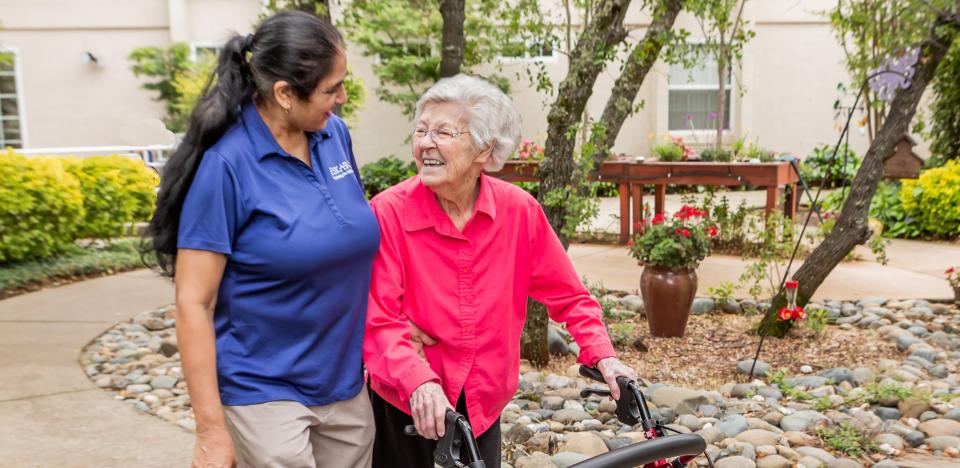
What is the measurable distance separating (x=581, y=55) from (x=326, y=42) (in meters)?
2.84

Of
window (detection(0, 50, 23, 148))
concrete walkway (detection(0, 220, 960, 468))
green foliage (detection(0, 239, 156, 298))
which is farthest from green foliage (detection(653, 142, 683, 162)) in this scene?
window (detection(0, 50, 23, 148))

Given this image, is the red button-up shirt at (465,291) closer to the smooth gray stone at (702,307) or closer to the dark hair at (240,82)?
the dark hair at (240,82)

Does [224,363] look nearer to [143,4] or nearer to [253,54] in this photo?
[253,54]

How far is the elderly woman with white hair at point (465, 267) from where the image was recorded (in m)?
2.06

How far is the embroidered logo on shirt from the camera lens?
2035mm

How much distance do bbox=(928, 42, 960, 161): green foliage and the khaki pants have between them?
11.0 metres

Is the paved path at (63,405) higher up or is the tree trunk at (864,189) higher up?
the tree trunk at (864,189)

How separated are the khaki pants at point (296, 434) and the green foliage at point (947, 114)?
1101 centimetres

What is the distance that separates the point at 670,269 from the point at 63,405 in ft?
12.1

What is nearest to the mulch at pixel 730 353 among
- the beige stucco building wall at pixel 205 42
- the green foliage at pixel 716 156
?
the green foliage at pixel 716 156

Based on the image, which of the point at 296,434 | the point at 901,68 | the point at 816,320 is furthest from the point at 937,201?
the point at 296,434

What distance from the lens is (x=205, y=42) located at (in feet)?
50.5

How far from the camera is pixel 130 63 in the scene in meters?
15.5

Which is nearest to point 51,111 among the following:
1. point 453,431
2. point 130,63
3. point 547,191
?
point 130,63
